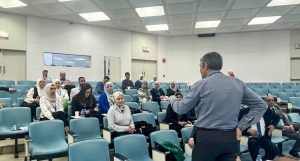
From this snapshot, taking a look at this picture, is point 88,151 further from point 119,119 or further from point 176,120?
point 176,120

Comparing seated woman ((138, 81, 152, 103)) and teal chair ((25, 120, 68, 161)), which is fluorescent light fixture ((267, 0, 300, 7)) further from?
teal chair ((25, 120, 68, 161))

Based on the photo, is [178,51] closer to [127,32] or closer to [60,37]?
[127,32]

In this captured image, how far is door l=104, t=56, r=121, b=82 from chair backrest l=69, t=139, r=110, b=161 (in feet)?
30.0

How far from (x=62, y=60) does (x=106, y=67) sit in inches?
82.6


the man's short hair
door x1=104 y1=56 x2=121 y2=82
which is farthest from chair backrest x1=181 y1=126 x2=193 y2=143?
door x1=104 y1=56 x2=121 y2=82

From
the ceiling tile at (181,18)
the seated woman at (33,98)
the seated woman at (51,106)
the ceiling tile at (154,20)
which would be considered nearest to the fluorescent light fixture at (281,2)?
the ceiling tile at (181,18)

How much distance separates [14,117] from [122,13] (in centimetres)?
560

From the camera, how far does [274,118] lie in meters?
4.62

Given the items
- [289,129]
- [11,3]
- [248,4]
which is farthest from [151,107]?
[11,3]

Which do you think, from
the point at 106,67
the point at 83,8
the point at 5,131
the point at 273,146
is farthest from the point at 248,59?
the point at 5,131

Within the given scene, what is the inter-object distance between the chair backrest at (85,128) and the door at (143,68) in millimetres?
8963

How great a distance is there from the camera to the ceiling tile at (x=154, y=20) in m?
9.77

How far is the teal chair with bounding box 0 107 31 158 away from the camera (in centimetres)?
415

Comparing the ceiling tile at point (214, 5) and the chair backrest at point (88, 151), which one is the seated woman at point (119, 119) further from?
the ceiling tile at point (214, 5)
